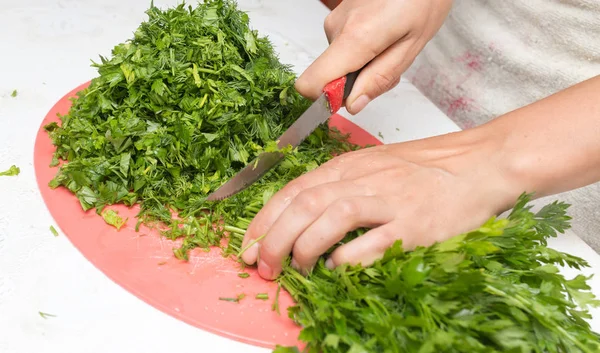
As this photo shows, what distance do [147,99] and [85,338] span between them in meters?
0.62

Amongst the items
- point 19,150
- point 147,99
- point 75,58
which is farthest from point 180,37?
point 75,58

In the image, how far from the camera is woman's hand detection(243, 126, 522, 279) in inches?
48.4

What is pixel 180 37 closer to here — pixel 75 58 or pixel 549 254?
pixel 75 58

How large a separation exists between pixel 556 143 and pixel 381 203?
1.46 feet

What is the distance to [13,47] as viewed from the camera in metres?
2.03

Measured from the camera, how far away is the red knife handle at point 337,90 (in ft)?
4.97

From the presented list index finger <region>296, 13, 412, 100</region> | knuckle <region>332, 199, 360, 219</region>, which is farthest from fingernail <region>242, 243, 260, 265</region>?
index finger <region>296, 13, 412, 100</region>

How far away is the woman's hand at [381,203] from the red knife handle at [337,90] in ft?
0.56

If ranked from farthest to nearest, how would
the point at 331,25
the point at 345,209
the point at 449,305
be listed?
the point at 331,25 < the point at 345,209 < the point at 449,305

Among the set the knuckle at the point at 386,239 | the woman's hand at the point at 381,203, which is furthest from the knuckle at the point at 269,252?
the knuckle at the point at 386,239

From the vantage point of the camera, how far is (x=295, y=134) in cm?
156

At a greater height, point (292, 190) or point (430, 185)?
point (292, 190)

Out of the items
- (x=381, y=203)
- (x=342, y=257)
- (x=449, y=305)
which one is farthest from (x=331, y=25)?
(x=449, y=305)

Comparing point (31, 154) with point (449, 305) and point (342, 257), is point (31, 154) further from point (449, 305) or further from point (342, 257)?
point (449, 305)
